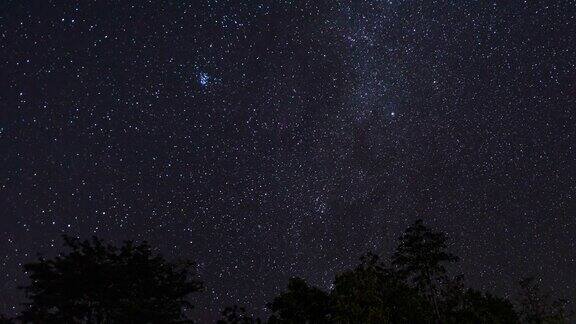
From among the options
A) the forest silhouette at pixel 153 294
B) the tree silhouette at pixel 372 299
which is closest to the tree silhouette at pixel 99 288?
the forest silhouette at pixel 153 294

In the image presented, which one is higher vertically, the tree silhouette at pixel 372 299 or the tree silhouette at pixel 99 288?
the tree silhouette at pixel 99 288

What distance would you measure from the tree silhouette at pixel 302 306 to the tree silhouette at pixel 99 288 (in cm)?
566

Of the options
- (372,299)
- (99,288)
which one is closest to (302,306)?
(372,299)

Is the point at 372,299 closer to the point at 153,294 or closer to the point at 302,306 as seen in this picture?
the point at 302,306

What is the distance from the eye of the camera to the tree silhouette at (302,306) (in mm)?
23562

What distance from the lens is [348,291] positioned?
2041 cm

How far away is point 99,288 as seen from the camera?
23.4 meters

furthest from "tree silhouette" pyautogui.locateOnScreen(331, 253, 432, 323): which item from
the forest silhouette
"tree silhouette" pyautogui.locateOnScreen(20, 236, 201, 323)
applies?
"tree silhouette" pyautogui.locateOnScreen(20, 236, 201, 323)

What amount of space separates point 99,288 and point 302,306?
371 inches

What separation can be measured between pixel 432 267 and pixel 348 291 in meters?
19.9

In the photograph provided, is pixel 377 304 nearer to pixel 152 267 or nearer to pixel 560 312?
pixel 152 267

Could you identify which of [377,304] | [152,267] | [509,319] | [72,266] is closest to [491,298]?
[509,319]

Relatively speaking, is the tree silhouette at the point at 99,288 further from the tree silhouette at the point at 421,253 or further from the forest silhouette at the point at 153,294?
the tree silhouette at the point at 421,253

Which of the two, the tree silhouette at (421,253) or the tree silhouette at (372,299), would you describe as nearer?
the tree silhouette at (372,299)
